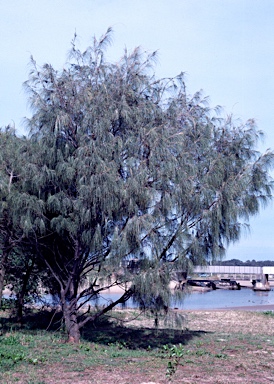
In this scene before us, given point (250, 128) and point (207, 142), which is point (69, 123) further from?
point (250, 128)

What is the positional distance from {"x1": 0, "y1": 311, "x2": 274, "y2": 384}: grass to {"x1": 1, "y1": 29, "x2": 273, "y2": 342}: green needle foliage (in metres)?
1.13

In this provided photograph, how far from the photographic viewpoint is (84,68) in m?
12.4

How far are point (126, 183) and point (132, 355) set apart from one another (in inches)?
143

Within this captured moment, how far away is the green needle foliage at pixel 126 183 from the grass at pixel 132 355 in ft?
3.72

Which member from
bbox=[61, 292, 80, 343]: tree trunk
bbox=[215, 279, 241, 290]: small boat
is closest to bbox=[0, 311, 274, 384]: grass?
bbox=[61, 292, 80, 343]: tree trunk

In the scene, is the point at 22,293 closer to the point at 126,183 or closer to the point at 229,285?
the point at 126,183

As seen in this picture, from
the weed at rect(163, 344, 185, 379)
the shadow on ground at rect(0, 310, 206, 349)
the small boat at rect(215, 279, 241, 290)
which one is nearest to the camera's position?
the weed at rect(163, 344, 185, 379)

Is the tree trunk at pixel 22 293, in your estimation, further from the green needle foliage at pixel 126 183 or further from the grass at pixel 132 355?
the green needle foliage at pixel 126 183

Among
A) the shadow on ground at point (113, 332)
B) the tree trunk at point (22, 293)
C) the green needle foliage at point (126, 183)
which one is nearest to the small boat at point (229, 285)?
the shadow on ground at point (113, 332)

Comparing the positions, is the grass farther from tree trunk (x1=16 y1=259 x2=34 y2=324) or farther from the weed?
tree trunk (x1=16 y1=259 x2=34 y2=324)

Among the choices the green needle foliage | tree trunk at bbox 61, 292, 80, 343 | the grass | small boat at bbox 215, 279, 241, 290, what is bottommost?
the grass

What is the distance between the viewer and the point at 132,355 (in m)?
11.0

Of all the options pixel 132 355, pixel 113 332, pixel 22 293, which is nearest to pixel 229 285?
pixel 22 293

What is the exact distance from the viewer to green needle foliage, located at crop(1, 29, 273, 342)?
1127 centimetres
